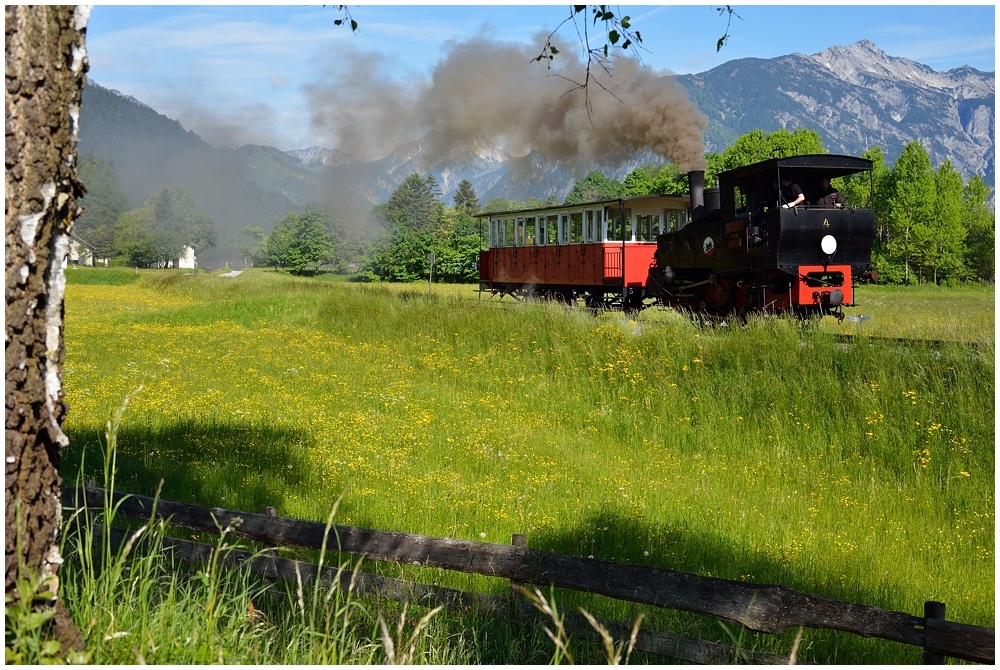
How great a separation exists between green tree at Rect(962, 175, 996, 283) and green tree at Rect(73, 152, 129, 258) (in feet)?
303

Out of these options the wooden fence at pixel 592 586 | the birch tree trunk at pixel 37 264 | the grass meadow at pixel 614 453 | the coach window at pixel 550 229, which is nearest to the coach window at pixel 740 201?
the grass meadow at pixel 614 453

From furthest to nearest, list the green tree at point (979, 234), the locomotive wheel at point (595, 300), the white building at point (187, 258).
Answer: the white building at point (187, 258)
the green tree at point (979, 234)
the locomotive wheel at point (595, 300)

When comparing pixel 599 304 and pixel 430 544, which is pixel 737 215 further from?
pixel 430 544

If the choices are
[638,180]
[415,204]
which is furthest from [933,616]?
[415,204]

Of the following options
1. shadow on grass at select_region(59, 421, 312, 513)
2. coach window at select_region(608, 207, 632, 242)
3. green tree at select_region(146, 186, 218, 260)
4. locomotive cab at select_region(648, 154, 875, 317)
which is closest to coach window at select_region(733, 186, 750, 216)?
locomotive cab at select_region(648, 154, 875, 317)

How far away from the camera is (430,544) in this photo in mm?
4090

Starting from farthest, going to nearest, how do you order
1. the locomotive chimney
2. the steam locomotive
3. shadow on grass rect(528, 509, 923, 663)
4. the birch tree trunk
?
the locomotive chimney → the steam locomotive → shadow on grass rect(528, 509, 923, 663) → the birch tree trunk

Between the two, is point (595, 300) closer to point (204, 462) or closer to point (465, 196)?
point (204, 462)

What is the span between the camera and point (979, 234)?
6738 cm

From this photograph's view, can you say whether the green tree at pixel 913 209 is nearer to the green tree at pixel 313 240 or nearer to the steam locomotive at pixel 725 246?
the steam locomotive at pixel 725 246

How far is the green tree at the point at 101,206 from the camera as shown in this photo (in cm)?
10600

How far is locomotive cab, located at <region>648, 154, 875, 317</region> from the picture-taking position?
1576 centimetres

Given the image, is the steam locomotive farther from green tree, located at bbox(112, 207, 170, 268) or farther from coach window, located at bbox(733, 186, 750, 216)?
green tree, located at bbox(112, 207, 170, 268)

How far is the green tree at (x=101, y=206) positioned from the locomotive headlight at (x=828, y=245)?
101 meters
